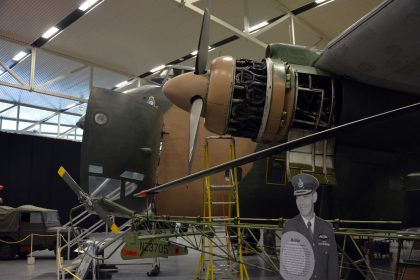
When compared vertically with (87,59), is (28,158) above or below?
below

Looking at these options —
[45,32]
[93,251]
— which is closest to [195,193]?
[93,251]

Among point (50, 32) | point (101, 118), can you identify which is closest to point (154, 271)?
point (101, 118)

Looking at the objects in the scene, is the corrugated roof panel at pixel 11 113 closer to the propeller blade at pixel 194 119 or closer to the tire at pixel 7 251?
the tire at pixel 7 251

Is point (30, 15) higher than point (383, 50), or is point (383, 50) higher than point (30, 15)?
point (30, 15)

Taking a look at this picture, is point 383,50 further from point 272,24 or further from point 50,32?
point 50,32

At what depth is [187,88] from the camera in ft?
17.1

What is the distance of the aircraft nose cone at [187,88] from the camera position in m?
5.16

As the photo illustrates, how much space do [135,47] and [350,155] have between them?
12.1m

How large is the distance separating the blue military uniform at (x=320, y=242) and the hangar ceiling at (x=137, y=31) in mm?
10837

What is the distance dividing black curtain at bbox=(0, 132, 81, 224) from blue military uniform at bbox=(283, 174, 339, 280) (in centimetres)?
1820

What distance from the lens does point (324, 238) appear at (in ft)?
6.97

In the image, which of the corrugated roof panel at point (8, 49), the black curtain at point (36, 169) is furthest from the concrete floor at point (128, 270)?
the corrugated roof panel at point (8, 49)

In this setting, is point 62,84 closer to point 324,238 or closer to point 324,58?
point 324,58

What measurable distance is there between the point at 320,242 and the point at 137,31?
1348 cm
